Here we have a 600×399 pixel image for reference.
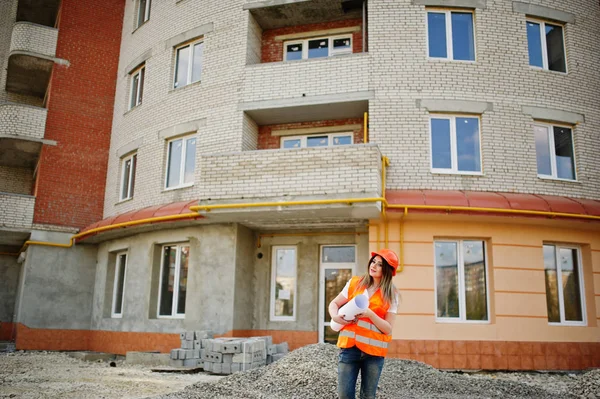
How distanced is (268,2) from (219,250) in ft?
21.4

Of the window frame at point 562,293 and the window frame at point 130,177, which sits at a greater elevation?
the window frame at point 130,177

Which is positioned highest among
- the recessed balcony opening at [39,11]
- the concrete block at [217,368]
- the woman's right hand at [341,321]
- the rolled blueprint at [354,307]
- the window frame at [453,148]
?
the recessed balcony opening at [39,11]

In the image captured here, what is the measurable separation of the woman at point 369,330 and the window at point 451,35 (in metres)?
9.35

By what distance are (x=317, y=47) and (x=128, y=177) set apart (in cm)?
708

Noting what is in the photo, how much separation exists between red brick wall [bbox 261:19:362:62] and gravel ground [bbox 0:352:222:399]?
861 centimetres

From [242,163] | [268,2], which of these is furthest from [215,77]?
[242,163]

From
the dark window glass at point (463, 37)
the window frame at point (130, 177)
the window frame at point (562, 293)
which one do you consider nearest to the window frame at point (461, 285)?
the window frame at point (562, 293)

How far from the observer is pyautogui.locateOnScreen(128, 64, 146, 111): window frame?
51.6 ft

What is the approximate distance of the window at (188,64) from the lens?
14.1 metres

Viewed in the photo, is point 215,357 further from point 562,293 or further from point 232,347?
point 562,293

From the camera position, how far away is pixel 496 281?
35.1ft

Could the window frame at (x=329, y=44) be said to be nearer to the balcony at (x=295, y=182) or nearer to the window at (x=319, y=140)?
the window at (x=319, y=140)

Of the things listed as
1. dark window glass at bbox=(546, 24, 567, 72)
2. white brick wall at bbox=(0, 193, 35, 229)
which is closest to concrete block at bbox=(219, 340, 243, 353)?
white brick wall at bbox=(0, 193, 35, 229)

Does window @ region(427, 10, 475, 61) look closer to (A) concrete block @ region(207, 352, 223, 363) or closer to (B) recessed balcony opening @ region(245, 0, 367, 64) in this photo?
(B) recessed balcony opening @ region(245, 0, 367, 64)
